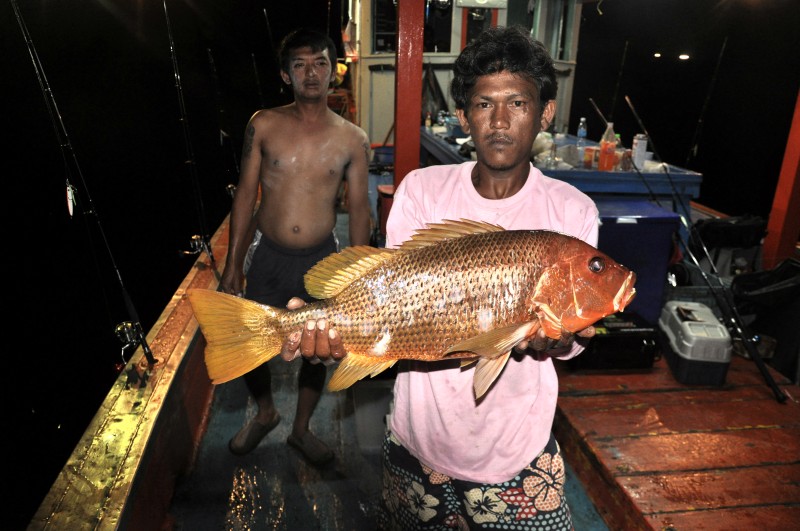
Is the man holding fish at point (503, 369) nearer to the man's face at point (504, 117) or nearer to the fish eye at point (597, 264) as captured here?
the man's face at point (504, 117)

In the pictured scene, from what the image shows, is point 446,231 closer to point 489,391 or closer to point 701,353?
point 489,391

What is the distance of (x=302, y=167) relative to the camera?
11.4 feet

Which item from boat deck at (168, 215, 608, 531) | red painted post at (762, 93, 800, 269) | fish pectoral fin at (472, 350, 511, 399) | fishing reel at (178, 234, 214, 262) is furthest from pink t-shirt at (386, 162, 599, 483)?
red painted post at (762, 93, 800, 269)

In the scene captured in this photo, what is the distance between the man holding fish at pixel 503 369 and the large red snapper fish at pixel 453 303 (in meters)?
0.09

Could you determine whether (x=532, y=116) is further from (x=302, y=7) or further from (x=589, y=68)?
(x=302, y=7)

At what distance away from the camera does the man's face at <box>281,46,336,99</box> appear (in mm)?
3295

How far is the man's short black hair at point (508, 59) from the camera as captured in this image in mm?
1595

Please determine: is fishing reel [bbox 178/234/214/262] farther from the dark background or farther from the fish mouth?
the fish mouth

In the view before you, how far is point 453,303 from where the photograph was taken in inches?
59.8

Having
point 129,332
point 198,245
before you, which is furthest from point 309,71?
point 129,332

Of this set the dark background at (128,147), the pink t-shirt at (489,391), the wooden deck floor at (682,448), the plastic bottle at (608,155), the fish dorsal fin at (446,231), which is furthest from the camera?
the dark background at (128,147)

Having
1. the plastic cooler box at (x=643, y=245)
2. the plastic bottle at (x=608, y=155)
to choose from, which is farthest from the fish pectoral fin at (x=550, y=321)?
the plastic bottle at (x=608, y=155)

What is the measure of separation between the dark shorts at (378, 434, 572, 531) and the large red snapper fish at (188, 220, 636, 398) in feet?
1.62

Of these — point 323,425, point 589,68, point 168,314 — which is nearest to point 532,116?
point 323,425
